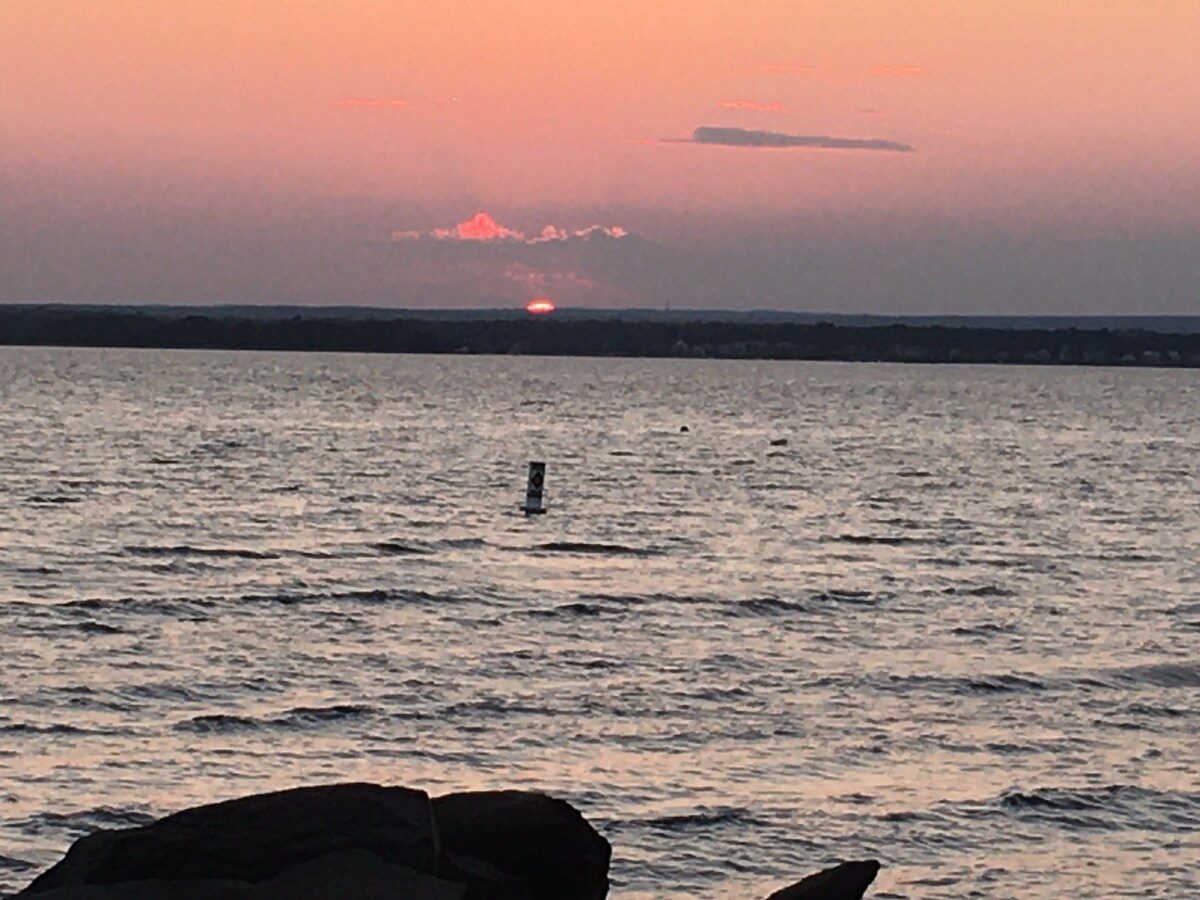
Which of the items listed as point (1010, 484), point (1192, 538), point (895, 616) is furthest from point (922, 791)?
point (1010, 484)

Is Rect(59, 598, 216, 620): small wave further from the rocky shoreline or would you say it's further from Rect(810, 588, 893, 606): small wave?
the rocky shoreline

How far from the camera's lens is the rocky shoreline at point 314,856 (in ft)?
35.1

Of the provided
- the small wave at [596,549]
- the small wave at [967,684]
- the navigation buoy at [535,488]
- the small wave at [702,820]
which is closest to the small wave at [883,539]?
the small wave at [596,549]

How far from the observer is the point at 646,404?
153m

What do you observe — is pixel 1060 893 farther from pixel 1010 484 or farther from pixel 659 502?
pixel 1010 484

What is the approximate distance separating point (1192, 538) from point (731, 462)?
112 ft

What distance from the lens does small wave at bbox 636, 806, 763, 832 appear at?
17438 millimetres

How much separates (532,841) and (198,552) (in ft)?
98.0

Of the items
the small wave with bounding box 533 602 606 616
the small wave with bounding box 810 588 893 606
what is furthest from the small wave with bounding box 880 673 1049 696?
the small wave with bounding box 810 588 893 606

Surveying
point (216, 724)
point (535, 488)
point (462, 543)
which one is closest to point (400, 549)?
point (462, 543)

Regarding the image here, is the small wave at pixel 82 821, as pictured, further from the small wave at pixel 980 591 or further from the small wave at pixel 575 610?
the small wave at pixel 980 591

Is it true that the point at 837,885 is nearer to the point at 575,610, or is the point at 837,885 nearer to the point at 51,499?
the point at 575,610

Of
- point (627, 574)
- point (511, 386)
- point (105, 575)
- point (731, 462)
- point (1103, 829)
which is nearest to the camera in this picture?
point (1103, 829)

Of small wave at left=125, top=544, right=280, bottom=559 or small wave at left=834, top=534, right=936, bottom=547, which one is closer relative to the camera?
small wave at left=125, top=544, right=280, bottom=559
